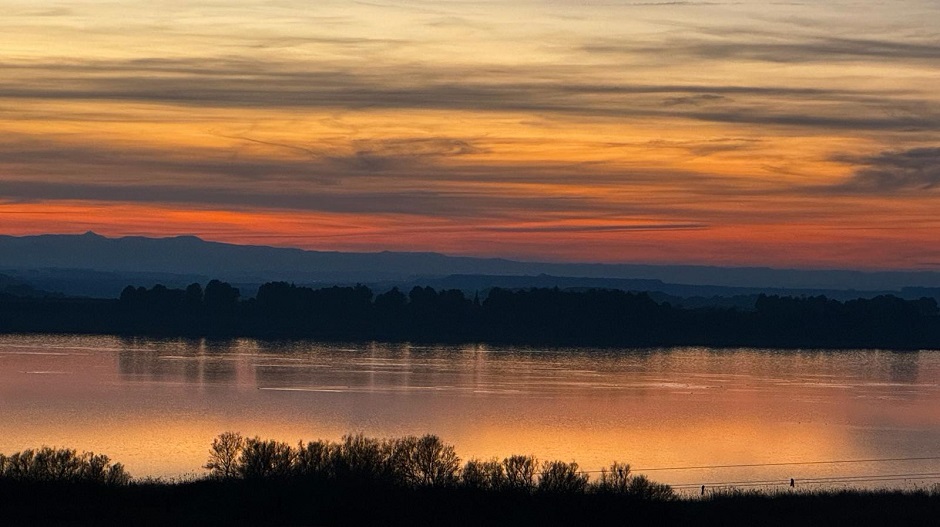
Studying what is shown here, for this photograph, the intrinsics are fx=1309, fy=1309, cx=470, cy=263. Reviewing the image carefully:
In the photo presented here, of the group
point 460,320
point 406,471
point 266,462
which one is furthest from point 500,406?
point 460,320

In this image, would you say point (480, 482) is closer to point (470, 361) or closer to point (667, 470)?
point (667, 470)

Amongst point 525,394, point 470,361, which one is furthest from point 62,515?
point 470,361

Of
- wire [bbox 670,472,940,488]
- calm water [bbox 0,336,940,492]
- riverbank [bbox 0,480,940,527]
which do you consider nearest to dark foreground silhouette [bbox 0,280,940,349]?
calm water [bbox 0,336,940,492]

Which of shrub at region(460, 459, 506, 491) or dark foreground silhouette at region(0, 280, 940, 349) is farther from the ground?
dark foreground silhouette at region(0, 280, 940, 349)

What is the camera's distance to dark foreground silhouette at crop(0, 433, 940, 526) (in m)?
20.2

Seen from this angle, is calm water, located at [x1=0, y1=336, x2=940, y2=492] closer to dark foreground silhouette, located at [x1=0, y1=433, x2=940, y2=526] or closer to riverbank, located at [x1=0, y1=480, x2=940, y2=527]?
dark foreground silhouette, located at [x1=0, y1=433, x2=940, y2=526]

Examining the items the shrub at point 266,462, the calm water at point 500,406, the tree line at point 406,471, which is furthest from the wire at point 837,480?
the shrub at point 266,462

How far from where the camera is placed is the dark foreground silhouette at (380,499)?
20.2m

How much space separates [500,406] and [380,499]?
101ft

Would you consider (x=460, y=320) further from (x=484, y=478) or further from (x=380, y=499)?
(x=380, y=499)

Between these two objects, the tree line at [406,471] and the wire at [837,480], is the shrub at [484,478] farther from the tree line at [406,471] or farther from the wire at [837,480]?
the wire at [837,480]

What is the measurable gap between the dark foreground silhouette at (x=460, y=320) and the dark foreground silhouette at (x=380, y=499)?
7937 cm

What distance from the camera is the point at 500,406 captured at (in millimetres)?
51719

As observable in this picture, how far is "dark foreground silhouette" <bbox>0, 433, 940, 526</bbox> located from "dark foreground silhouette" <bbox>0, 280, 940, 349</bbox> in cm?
7937
